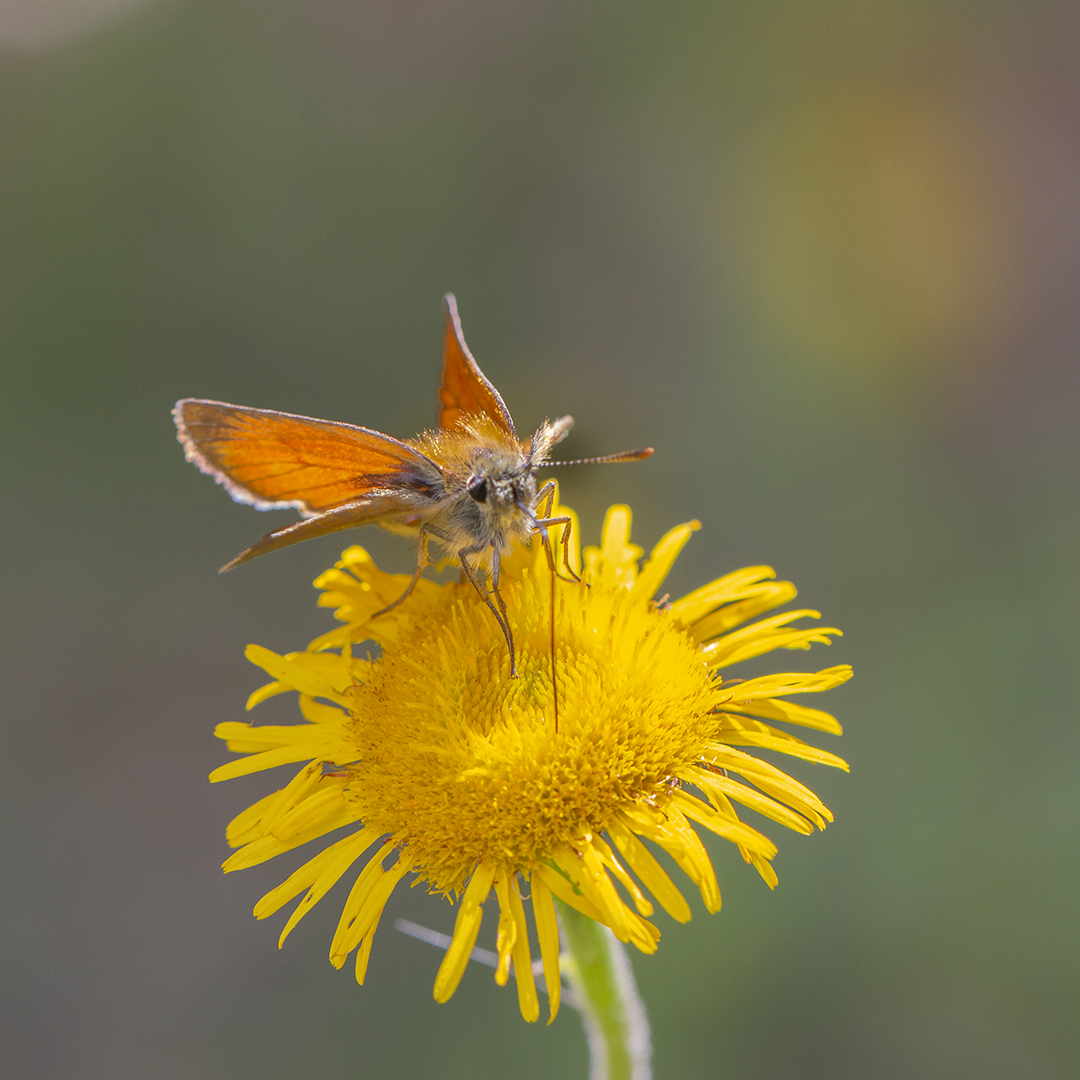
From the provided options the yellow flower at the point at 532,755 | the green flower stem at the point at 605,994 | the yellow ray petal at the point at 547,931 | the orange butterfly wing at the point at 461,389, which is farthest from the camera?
the orange butterfly wing at the point at 461,389

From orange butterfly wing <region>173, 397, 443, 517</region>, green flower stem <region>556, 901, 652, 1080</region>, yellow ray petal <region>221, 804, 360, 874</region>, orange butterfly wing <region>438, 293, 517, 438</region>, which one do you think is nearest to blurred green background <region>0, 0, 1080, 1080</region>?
green flower stem <region>556, 901, 652, 1080</region>

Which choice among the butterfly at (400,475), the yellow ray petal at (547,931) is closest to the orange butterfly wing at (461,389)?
the butterfly at (400,475)

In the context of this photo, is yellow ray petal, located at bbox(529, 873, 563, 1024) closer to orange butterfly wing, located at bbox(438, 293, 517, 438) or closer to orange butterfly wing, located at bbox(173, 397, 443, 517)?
orange butterfly wing, located at bbox(173, 397, 443, 517)

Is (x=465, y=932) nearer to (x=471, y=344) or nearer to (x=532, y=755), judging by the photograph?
(x=532, y=755)


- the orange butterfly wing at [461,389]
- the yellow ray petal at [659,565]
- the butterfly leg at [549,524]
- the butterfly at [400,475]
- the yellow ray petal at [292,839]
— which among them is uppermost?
the orange butterfly wing at [461,389]

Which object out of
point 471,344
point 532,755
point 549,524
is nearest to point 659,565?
point 549,524

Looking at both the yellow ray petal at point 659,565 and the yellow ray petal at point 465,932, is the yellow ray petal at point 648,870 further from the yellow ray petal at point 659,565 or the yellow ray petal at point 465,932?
the yellow ray petal at point 659,565

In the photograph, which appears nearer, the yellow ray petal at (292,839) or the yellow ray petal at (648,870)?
the yellow ray petal at (648,870)
